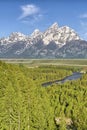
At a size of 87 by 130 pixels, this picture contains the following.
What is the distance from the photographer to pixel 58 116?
4087 inches

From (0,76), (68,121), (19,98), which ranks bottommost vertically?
(68,121)

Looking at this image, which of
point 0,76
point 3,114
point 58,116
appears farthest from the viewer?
point 58,116

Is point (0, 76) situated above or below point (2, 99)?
above

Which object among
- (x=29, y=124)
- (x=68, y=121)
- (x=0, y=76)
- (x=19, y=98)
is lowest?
(x=68, y=121)

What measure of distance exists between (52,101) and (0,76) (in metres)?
38.5

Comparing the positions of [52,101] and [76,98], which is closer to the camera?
[52,101]

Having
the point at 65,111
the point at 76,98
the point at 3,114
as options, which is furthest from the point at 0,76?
the point at 76,98

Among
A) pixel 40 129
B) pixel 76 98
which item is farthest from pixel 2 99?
pixel 76 98

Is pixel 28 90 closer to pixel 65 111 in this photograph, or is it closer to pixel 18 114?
pixel 18 114

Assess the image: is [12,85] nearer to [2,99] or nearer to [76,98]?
[2,99]

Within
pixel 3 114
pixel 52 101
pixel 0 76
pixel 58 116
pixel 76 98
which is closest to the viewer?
pixel 3 114

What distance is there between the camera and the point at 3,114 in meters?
72.3

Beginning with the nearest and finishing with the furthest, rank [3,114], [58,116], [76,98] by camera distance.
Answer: [3,114], [58,116], [76,98]

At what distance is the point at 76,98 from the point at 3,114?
5491cm
